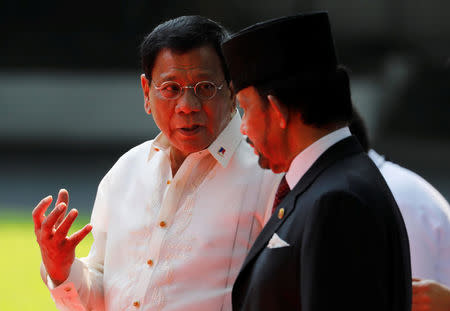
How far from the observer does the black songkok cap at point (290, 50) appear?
1.68m

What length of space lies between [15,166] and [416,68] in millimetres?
7540

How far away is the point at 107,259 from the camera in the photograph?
222 centimetres

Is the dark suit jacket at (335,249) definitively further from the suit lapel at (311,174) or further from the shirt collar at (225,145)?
the shirt collar at (225,145)

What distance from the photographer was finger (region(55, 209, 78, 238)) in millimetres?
1979

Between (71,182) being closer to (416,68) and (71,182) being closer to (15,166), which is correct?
Result: (15,166)

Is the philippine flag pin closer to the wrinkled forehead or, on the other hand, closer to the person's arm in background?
the wrinkled forehead

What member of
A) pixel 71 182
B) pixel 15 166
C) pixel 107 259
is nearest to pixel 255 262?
pixel 107 259

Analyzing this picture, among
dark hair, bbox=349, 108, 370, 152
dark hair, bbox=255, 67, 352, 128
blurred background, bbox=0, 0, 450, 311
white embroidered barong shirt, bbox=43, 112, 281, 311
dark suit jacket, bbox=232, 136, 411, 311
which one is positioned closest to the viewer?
dark suit jacket, bbox=232, 136, 411, 311

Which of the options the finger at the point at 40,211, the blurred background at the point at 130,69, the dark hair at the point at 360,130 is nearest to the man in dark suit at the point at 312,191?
the finger at the point at 40,211

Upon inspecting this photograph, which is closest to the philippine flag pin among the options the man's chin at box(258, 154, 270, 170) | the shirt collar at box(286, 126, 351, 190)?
the man's chin at box(258, 154, 270, 170)

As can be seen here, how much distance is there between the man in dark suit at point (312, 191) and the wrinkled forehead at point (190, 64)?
1.02 feet

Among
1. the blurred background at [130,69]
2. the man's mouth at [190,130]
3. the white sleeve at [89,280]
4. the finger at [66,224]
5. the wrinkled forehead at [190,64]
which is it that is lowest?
the blurred background at [130,69]

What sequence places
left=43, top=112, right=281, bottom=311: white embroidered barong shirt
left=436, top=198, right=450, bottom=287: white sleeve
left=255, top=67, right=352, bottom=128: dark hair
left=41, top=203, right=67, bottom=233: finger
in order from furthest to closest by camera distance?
left=436, top=198, right=450, bottom=287: white sleeve → left=43, top=112, right=281, bottom=311: white embroidered barong shirt → left=41, top=203, right=67, bottom=233: finger → left=255, top=67, right=352, bottom=128: dark hair

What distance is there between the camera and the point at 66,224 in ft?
6.55
